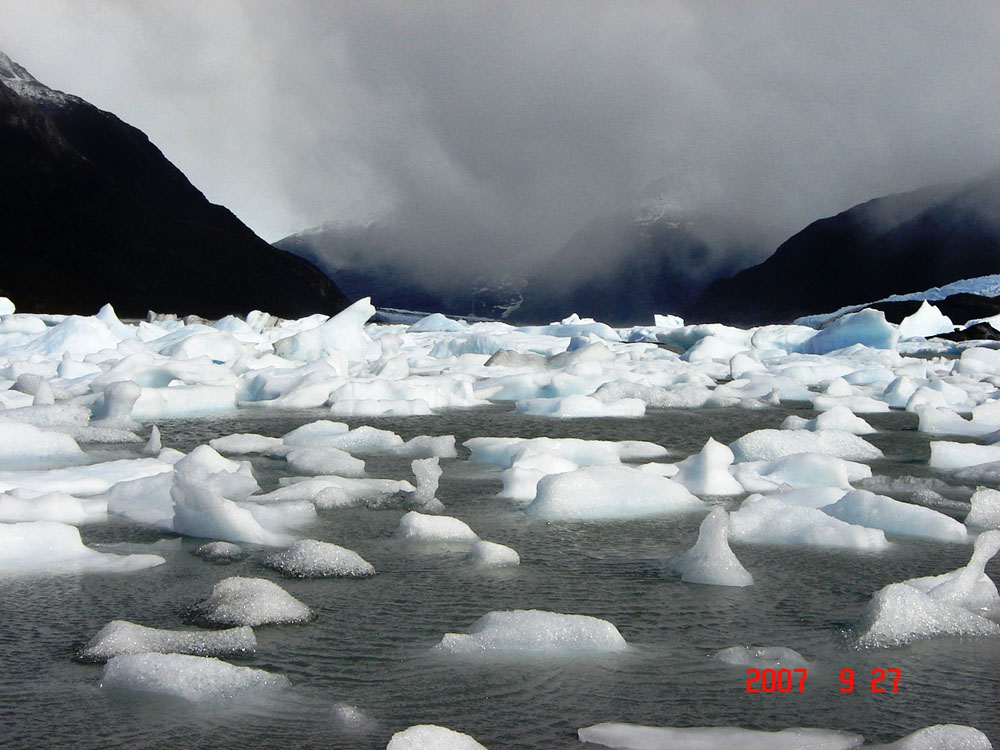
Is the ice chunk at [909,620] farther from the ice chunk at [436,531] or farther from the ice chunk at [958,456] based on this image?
the ice chunk at [958,456]

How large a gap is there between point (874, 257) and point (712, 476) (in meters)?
63.7

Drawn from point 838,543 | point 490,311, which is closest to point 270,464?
point 838,543

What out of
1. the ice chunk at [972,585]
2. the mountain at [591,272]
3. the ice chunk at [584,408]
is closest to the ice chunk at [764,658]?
the ice chunk at [972,585]

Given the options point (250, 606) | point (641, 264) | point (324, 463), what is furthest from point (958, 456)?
point (641, 264)

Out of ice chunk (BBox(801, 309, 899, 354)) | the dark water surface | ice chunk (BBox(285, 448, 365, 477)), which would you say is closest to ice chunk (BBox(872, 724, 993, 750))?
the dark water surface

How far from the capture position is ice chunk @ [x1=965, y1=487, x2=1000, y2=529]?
4.23m

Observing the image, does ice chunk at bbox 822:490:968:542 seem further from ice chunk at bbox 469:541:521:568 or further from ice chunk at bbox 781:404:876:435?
ice chunk at bbox 781:404:876:435

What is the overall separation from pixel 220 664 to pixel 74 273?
7101 cm

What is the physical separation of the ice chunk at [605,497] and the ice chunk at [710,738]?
2.19 meters

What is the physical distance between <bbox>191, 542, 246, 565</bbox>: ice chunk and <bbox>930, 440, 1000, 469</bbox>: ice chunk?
4232 mm

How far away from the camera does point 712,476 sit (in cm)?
492

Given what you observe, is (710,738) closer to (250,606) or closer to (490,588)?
(490,588)

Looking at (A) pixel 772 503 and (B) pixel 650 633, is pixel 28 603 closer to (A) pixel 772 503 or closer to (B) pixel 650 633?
(B) pixel 650 633

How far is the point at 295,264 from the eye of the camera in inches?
3334
